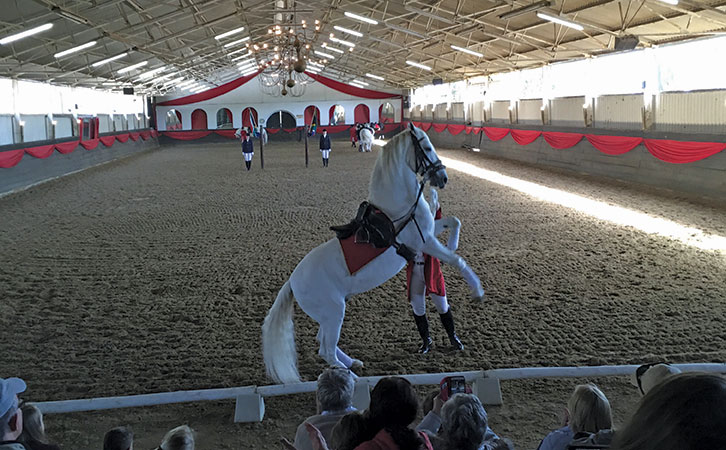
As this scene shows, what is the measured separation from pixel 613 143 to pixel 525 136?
6101 millimetres

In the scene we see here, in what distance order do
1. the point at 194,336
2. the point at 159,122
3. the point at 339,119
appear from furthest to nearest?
the point at 339,119
the point at 159,122
the point at 194,336

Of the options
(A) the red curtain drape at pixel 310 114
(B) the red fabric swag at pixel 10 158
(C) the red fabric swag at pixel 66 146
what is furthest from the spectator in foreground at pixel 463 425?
(A) the red curtain drape at pixel 310 114

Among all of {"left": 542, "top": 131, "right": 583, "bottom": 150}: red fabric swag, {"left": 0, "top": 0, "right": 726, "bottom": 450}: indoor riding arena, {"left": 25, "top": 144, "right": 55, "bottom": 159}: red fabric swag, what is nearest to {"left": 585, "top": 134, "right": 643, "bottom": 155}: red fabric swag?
{"left": 0, "top": 0, "right": 726, "bottom": 450}: indoor riding arena

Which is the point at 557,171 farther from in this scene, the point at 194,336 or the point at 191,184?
the point at 194,336

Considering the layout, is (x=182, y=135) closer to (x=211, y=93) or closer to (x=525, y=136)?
(x=211, y=93)

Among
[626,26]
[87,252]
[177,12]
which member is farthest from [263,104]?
[87,252]

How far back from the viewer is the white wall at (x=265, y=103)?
39.6 m

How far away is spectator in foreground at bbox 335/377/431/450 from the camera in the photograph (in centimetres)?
182

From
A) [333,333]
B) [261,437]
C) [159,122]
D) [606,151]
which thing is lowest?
[261,437]

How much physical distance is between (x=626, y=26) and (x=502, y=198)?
204 inches

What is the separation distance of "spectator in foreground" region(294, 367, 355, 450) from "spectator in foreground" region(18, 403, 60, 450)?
102 cm

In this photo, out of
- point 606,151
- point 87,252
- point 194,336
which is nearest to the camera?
point 194,336

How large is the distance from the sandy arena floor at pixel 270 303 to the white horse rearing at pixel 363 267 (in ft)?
1.48

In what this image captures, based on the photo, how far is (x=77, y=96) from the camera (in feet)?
A: 75.6
